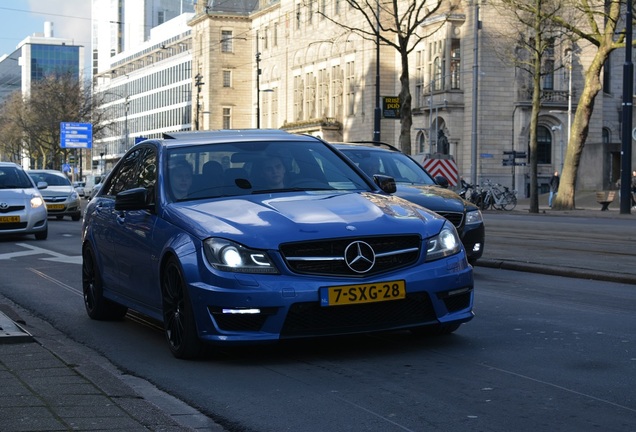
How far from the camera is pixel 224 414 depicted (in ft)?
19.5

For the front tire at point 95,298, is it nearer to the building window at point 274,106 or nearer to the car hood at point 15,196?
the car hood at point 15,196

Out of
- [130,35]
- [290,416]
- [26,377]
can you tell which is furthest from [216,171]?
[130,35]

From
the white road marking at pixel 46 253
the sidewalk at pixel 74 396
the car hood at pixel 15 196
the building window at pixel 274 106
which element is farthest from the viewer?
the building window at pixel 274 106

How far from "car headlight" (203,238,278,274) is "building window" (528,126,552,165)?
64.7 m

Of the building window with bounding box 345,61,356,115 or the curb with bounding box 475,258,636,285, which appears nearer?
the curb with bounding box 475,258,636,285

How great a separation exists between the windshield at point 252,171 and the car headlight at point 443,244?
110 centimetres

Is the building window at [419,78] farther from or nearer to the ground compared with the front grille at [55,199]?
farther from the ground

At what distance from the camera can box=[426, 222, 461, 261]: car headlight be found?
24.8ft

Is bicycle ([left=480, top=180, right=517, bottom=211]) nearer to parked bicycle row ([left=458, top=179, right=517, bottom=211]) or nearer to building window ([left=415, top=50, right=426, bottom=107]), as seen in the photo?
parked bicycle row ([left=458, top=179, right=517, bottom=211])

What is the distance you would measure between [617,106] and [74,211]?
155 ft

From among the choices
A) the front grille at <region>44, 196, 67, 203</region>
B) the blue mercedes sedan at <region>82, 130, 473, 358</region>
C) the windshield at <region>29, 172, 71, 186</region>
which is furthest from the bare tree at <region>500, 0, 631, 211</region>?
the blue mercedes sedan at <region>82, 130, 473, 358</region>

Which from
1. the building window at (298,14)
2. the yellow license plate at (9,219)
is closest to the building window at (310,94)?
the building window at (298,14)

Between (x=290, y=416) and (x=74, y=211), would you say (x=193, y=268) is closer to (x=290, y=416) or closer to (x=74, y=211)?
(x=290, y=416)

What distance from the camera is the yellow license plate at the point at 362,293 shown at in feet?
23.5
